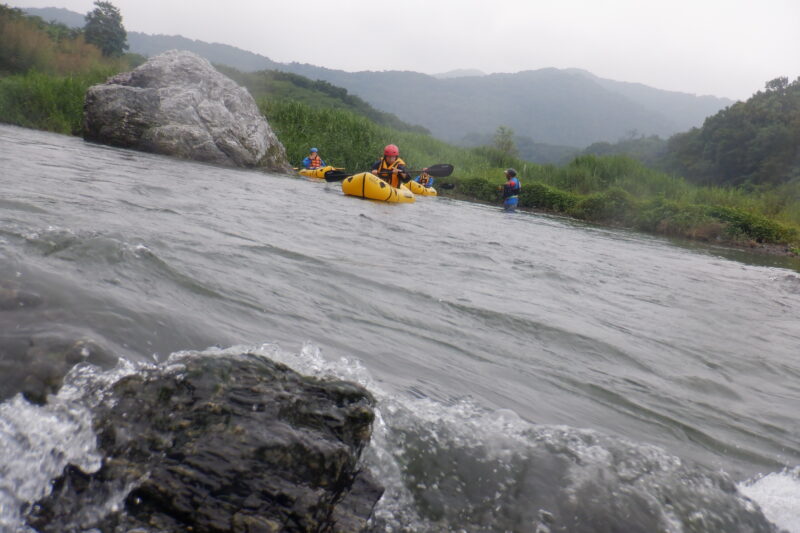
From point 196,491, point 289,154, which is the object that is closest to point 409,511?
point 196,491

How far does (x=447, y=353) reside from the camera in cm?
277

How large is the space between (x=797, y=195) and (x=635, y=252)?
43.3 ft

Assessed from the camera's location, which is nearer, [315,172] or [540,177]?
[315,172]

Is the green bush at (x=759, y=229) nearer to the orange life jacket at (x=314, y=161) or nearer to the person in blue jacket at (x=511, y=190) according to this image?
the person in blue jacket at (x=511, y=190)

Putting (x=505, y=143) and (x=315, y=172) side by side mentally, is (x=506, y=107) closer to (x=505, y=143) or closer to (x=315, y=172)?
(x=505, y=143)

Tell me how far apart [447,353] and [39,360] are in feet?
5.51

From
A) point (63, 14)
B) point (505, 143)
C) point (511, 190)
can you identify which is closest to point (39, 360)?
point (511, 190)

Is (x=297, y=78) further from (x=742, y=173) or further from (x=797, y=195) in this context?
(x=797, y=195)

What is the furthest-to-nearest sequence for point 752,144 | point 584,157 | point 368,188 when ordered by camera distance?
point 752,144, point 584,157, point 368,188

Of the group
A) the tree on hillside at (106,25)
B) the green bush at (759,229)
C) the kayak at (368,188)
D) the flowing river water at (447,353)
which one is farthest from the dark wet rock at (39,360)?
the tree on hillside at (106,25)

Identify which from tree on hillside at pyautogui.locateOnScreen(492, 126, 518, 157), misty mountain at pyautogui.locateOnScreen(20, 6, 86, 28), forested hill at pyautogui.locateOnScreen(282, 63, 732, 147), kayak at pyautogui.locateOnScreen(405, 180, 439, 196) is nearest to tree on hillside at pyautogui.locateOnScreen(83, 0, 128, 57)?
tree on hillside at pyautogui.locateOnScreen(492, 126, 518, 157)

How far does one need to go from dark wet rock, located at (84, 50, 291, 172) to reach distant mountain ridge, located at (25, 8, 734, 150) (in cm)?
11706

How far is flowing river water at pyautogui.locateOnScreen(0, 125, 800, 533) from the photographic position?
1657mm

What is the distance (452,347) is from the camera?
288cm
